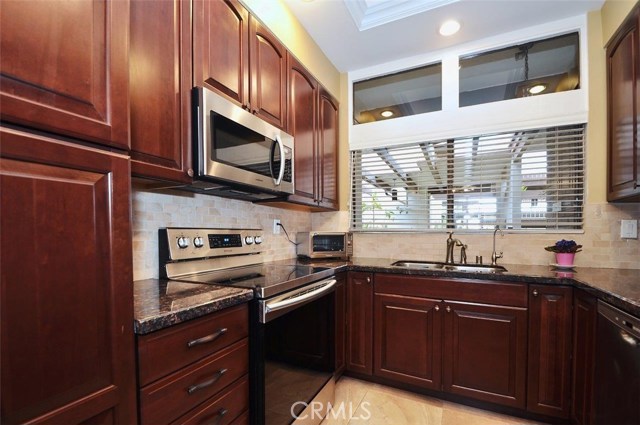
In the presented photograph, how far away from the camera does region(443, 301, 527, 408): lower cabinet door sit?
1785 mm

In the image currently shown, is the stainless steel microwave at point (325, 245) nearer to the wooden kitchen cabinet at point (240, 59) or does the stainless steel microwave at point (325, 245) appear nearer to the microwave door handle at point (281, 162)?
the microwave door handle at point (281, 162)

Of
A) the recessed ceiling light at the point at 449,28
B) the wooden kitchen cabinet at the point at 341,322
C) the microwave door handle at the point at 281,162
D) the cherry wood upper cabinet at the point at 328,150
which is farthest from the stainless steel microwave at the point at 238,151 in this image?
the recessed ceiling light at the point at 449,28

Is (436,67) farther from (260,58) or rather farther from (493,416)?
(493,416)

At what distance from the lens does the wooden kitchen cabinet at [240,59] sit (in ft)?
4.49

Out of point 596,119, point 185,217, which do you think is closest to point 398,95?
point 596,119

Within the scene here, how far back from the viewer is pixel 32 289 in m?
0.63

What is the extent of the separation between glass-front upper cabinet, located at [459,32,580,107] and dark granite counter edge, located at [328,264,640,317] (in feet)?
4.76

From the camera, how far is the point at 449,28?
89.0 inches

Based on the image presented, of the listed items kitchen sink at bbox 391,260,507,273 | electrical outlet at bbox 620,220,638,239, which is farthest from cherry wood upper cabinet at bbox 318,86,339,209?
electrical outlet at bbox 620,220,638,239

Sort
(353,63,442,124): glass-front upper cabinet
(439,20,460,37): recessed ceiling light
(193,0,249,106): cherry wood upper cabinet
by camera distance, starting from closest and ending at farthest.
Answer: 1. (193,0,249,106): cherry wood upper cabinet
2. (439,20,460,37): recessed ceiling light
3. (353,63,442,124): glass-front upper cabinet

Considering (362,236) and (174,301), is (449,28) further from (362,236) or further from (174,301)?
(174,301)

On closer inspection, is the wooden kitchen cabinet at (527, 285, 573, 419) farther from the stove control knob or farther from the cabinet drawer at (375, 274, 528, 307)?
the stove control knob

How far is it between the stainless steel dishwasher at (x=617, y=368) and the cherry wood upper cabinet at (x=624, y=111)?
0.86 m

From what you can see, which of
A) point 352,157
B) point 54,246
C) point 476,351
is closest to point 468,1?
point 352,157
